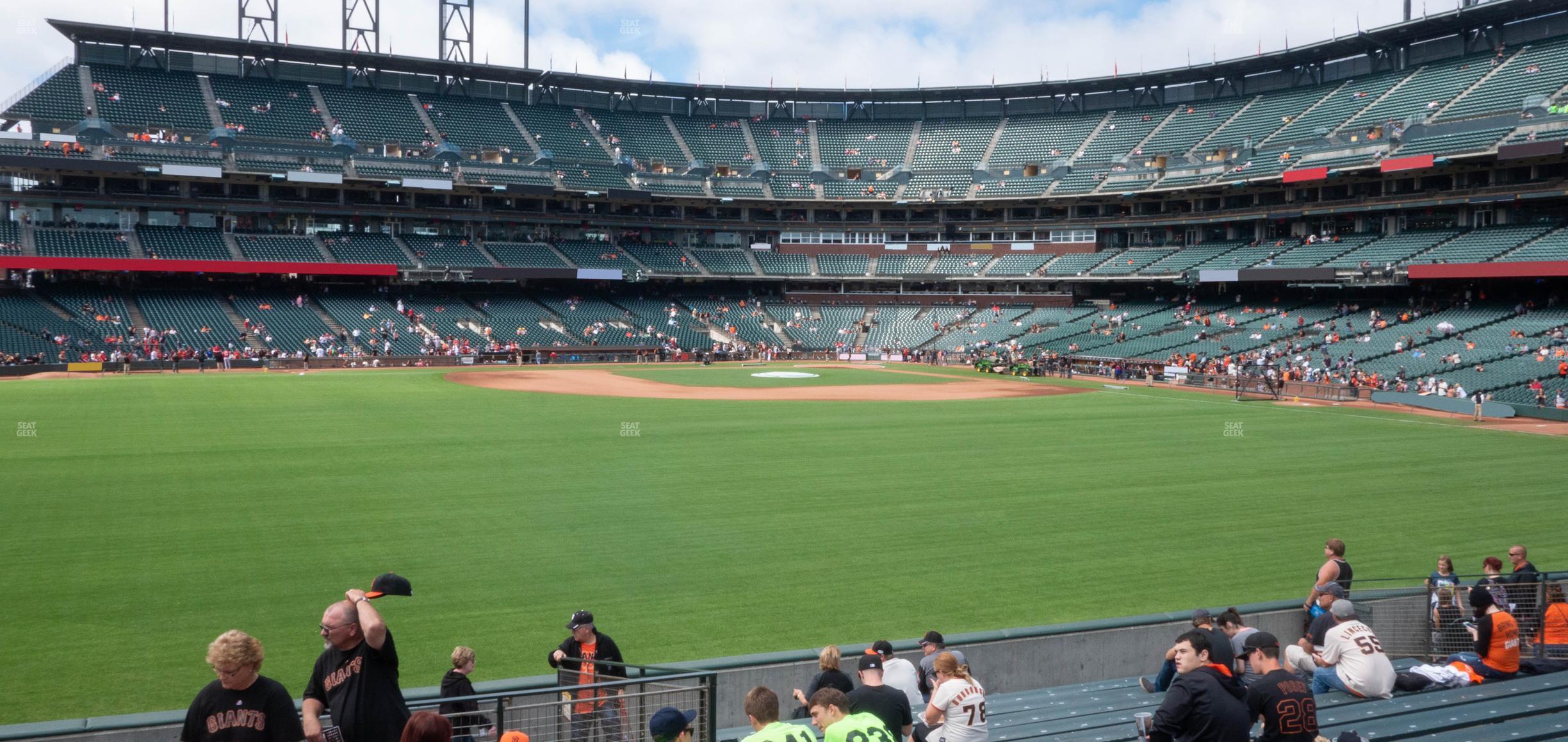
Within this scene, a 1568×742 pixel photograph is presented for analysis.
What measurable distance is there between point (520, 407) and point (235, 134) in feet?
153

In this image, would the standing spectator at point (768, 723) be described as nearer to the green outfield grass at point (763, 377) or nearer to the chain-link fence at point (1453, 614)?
the chain-link fence at point (1453, 614)

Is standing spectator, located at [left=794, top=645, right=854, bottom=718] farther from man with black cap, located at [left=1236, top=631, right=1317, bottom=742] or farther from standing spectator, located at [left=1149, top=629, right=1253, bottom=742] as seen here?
man with black cap, located at [left=1236, top=631, right=1317, bottom=742]

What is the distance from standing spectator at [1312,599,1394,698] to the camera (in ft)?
30.9

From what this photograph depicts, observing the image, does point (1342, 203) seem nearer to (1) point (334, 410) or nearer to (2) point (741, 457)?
(2) point (741, 457)

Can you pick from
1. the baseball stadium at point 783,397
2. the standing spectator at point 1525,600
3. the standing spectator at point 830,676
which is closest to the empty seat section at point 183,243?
the baseball stadium at point 783,397

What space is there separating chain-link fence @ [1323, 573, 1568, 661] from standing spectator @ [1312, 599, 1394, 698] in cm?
223

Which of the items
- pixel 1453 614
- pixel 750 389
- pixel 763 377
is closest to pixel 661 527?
pixel 1453 614

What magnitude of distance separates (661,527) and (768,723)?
13.1 m

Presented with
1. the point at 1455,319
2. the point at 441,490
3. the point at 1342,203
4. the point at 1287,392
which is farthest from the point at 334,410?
the point at 1342,203

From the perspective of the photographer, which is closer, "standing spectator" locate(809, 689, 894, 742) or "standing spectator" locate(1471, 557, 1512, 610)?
"standing spectator" locate(809, 689, 894, 742)

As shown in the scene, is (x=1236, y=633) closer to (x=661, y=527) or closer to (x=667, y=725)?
(x=667, y=725)

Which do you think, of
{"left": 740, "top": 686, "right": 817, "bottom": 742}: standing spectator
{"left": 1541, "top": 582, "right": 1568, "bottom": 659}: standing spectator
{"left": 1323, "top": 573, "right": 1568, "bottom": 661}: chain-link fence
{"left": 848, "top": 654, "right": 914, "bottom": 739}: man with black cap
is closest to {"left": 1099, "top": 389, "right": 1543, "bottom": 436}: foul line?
{"left": 1323, "top": 573, "right": 1568, "bottom": 661}: chain-link fence

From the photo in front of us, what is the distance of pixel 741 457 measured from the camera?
27.4 meters

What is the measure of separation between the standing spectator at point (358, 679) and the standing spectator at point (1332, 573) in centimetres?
990
